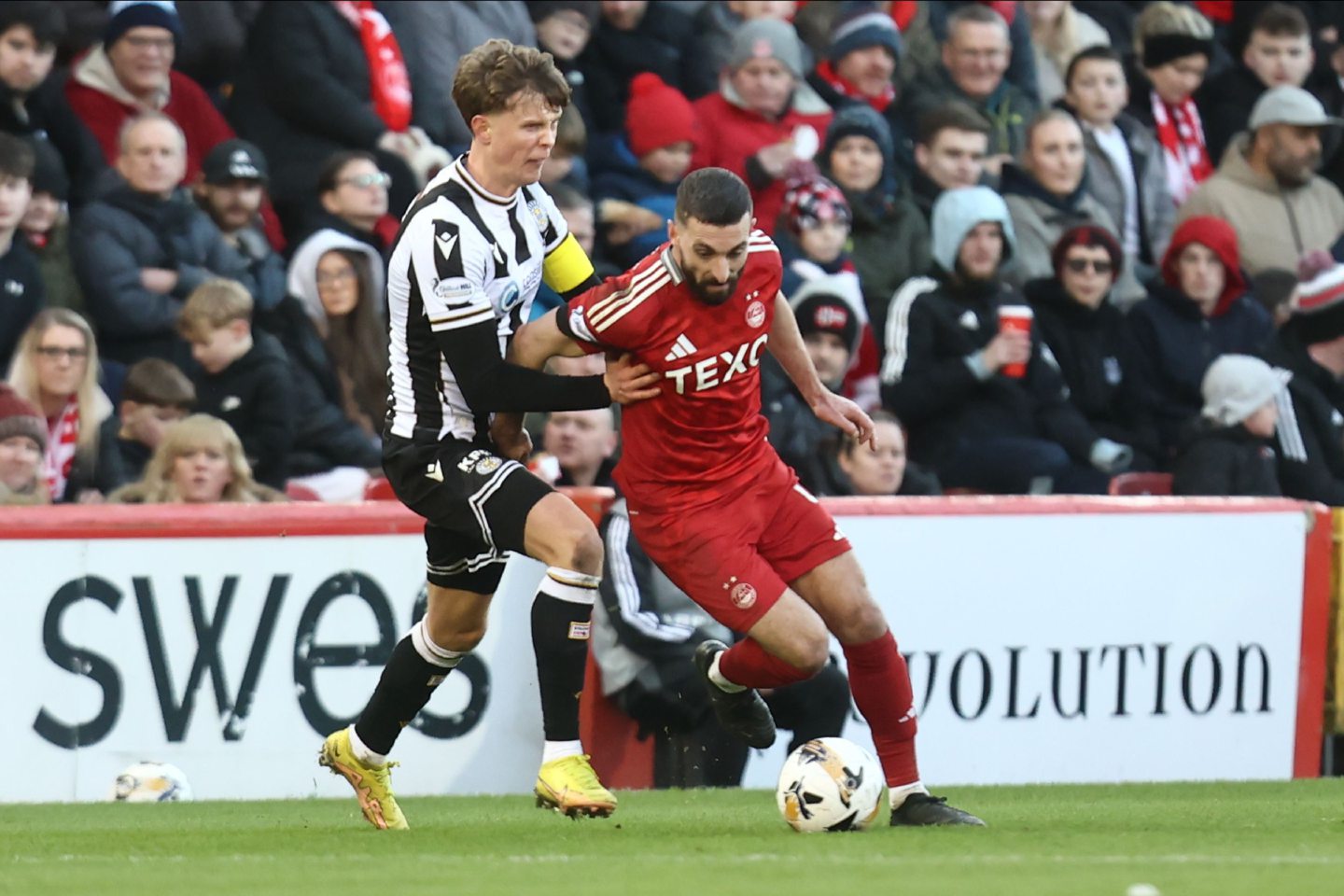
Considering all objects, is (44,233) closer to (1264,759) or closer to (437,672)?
(437,672)

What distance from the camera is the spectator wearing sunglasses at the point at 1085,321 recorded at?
13.4 meters

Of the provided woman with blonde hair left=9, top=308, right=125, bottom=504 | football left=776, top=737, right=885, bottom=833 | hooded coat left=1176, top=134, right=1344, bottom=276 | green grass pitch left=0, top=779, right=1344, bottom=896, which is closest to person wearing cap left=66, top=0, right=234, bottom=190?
woman with blonde hair left=9, top=308, right=125, bottom=504

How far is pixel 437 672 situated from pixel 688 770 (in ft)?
8.84

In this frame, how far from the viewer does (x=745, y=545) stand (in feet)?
25.5

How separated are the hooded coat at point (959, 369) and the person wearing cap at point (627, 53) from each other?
199 centimetres

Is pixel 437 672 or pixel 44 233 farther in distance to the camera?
pixel 44 233

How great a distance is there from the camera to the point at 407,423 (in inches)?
301

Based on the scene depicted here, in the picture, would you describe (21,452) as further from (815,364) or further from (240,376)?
(815,364)

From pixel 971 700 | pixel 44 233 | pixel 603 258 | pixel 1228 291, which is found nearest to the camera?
pixel 971 700

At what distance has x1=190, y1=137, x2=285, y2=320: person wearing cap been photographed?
1180 centimetres

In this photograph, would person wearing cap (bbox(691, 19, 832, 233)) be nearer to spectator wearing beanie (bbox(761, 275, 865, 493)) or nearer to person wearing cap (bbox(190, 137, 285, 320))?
spectator wearing beanie (bbox(761, 275, 865, 493))

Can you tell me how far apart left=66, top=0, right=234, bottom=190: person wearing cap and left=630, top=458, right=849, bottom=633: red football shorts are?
489 cm

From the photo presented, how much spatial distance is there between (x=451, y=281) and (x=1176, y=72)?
30.7ft

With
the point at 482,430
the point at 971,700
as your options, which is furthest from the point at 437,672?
the point at 971,700
